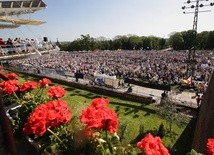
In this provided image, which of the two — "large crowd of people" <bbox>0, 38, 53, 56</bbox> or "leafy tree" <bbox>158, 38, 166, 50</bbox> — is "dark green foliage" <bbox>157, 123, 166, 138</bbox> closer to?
"large crowd of people" <bbox>0, 38, 53, 56</bbox>

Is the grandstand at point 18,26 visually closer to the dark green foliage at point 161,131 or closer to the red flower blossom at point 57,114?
the dark green foliage at point 161,131

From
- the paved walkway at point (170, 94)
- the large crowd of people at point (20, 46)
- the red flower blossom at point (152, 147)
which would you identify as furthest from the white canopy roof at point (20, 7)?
the red flower blossom at point (152, 147)

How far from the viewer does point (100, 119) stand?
3.44 metres

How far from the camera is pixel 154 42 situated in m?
153

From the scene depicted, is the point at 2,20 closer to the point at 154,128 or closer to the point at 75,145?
the point at 154,128

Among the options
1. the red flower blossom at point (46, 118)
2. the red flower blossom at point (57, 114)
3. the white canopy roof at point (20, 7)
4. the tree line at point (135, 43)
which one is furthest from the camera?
the tree line at point (135, 43)

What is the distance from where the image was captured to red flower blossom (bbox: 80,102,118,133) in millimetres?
3408

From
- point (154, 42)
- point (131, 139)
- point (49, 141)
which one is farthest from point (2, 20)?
point (154, 42)

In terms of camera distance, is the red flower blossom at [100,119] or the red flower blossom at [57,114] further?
the red flower blossom at [57,114]

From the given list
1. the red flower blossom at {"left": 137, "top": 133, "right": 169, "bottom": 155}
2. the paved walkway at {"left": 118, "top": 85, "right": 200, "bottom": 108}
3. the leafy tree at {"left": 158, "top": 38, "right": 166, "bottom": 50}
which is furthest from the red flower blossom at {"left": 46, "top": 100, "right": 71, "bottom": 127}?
the leafy tree at {"left": 158, "top": 38, "right": 166, "bottom": 50}

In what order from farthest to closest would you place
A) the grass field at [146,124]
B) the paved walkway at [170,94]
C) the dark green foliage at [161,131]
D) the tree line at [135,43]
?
the tree line at [135,43] → the paved walkway at [170,94] → the dark green foliage at [161,131] → the grass field at [146,124]

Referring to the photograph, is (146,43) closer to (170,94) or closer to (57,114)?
(170,94)

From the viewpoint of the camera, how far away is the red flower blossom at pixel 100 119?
11.2 ft

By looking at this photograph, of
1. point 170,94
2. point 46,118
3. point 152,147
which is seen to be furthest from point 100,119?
point 170,94
